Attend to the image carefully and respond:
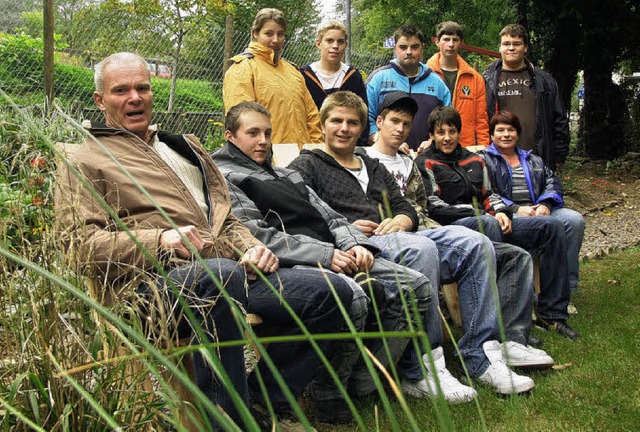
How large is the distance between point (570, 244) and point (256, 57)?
241 centimetres

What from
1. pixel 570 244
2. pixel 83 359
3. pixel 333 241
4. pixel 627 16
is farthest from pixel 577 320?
pixel 627 16

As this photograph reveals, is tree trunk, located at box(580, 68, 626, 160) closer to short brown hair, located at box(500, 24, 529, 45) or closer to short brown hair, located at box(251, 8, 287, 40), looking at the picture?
short brown hair, located at box(500, 24, 529, 45)

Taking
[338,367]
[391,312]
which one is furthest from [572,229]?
[338,367]

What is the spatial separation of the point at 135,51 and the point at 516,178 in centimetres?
471

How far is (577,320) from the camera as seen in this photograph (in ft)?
16.0

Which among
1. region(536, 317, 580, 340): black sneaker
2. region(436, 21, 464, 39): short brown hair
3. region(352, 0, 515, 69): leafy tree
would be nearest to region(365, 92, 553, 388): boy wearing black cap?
region(536, 317, 580, 340): black sneaker

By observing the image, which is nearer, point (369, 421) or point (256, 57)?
point (369, 421)

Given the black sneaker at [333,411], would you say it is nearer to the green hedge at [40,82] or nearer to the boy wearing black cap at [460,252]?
the boy wearing black cap at [460,252]

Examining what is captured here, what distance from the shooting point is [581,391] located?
11.5 feet

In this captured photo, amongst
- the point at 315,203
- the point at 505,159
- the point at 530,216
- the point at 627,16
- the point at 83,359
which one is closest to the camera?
the point at 83,359

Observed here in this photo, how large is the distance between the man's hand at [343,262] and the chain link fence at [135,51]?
13.1 ft

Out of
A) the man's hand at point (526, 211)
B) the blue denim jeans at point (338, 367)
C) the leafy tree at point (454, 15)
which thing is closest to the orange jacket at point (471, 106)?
the man's hand at point (526, 211)

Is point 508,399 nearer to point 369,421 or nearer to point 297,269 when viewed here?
point 369,421

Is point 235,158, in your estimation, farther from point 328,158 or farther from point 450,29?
point 450,29
